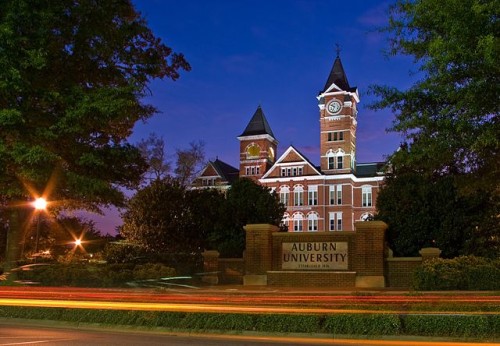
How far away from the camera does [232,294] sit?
14.8 metres

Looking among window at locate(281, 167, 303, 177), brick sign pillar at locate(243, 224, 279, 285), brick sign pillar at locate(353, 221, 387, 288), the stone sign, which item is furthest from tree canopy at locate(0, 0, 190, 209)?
window at locate(281, 167, 303, 177)

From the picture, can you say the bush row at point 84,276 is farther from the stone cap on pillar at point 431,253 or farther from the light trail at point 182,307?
the stone cap on pillar at point 431,253

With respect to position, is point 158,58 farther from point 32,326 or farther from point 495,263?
point 495,263

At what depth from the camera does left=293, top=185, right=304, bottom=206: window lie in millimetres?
72750

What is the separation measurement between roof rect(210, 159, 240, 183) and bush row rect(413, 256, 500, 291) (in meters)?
62.5

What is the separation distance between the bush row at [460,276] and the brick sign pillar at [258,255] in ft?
21.6

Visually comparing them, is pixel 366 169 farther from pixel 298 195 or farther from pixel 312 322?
pixel 312 322

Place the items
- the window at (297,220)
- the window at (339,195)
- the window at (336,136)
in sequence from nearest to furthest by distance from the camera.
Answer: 1. the window at (339,195)
2. the window at (297,220)
3. the window at (336,136)

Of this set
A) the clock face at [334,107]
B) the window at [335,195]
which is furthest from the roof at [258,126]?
the window at [335,195]

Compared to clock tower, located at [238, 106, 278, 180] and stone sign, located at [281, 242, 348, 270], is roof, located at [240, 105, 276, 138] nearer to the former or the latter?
clock tower, located at [238, 106, 278, 180]

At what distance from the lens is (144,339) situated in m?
10.7

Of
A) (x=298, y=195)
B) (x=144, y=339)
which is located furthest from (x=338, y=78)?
(x=144, y=339)

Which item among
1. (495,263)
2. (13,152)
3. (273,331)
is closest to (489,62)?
(273,331)

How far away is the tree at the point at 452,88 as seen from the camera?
10.8 metres
